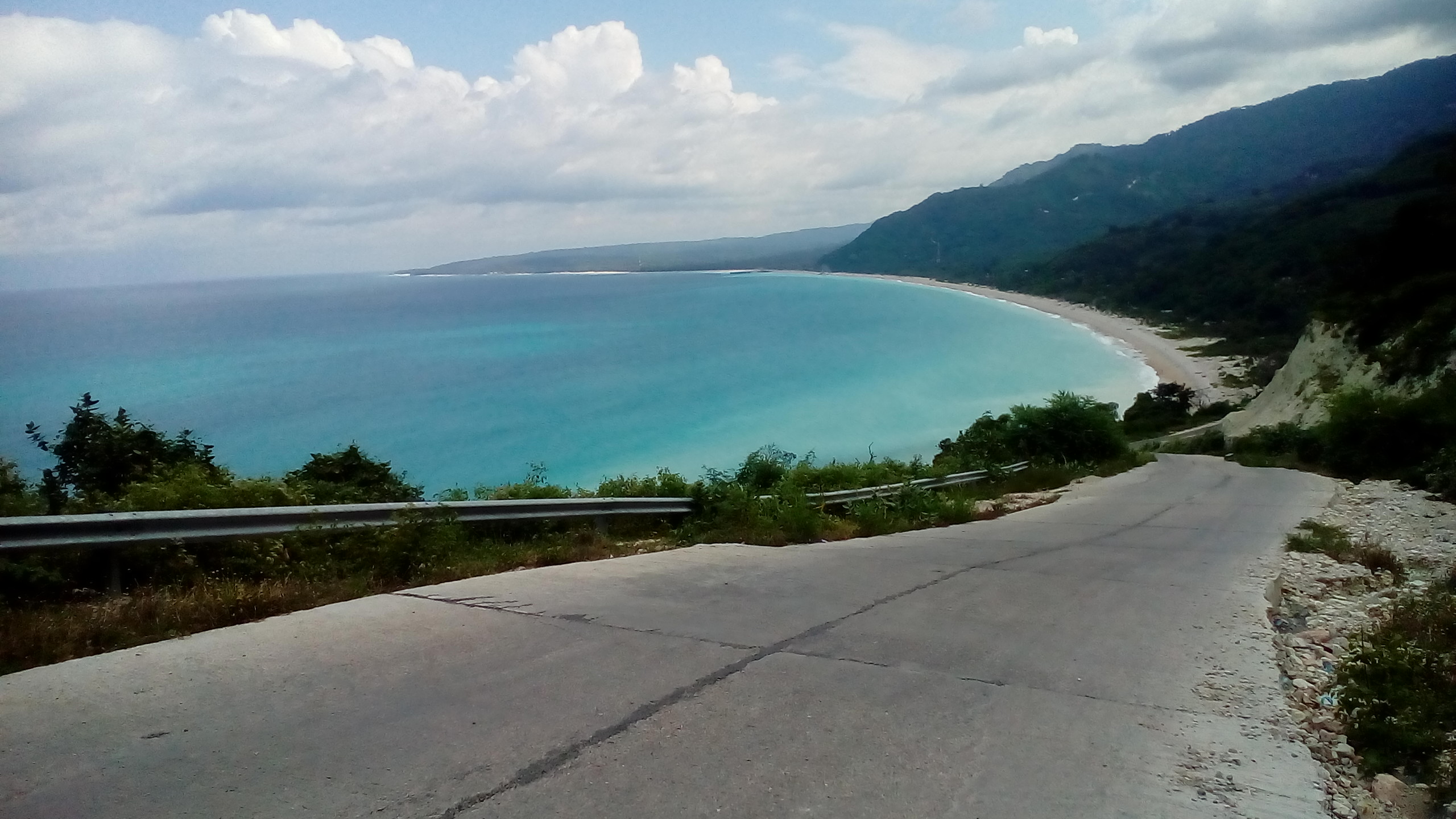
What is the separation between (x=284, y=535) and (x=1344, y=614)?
8.74 m

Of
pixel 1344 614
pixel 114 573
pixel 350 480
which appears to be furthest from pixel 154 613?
pixel 1344 614

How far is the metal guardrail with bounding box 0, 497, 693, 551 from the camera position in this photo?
546 cm

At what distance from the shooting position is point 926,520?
14109 millimetres

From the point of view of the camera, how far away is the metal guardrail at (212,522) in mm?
5461

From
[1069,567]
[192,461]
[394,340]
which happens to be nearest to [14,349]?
[394,340]

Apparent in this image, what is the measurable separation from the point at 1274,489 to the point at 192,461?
21709 millimetres

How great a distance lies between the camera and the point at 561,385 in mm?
86625

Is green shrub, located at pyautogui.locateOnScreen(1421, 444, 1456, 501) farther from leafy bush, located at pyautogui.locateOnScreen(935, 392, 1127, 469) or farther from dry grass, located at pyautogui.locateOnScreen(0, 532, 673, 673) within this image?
dry grass, located at pyautogui.locateOnScreen(0, 532, 673, 673)

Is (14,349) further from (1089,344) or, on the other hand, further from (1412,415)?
(1412,415)

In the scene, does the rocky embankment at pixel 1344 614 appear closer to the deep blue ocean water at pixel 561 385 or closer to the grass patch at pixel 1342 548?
the grass patch at pixel 1342 548

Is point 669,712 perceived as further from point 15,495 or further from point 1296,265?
point 1296,265

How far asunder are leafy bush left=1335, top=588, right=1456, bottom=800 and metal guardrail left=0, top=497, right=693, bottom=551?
22.4ft

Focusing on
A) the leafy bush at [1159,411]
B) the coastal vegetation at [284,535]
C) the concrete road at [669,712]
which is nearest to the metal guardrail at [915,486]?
the coastal vegetation at [284,535]

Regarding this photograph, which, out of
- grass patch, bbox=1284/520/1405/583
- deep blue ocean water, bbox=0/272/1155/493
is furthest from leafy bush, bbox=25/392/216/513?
deep blue ocean water, bbox=0/272/1155/493
